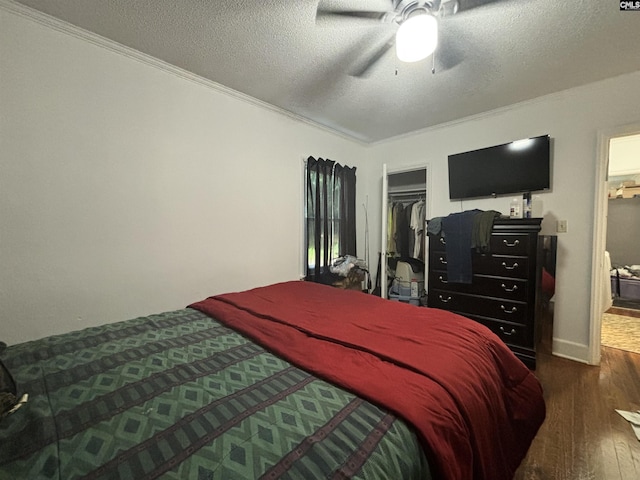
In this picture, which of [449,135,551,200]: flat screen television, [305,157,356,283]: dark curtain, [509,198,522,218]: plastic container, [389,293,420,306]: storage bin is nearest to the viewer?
[449,135,551,200]: flat screen television

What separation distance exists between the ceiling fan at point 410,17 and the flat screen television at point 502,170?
167 centimetres

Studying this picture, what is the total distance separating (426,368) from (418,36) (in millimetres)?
1548

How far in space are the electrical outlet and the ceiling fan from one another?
207cm

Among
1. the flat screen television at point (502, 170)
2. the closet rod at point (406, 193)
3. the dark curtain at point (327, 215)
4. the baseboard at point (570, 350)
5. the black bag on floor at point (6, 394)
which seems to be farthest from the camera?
the closet rod at point (406, 193)

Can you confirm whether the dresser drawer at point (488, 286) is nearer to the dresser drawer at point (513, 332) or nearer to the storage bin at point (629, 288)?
the dresser drawer at point (513, 332)

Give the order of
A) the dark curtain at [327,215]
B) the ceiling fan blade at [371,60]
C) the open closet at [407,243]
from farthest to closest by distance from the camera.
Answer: the open closet at [407,243] < the dark curtain at [327,215] < the ceiling fan blade at [371,60]

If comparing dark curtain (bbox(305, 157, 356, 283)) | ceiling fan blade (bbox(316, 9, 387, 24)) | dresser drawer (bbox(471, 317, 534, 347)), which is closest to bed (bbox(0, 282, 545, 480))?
dresser drawer (bbox(471, 317, 534, 347))

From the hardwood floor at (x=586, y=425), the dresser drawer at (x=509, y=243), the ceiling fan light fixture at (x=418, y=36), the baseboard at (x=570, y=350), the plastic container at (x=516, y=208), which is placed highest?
the ceiling fan light fixture at (x=418, y=36)

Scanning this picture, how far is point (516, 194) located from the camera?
106 inches

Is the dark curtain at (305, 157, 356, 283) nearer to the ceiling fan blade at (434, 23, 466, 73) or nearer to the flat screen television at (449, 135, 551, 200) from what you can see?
the flat screen television at (449, 135, 551, 200)

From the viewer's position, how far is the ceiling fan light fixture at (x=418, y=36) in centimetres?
134

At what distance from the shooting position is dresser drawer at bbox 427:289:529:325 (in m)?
2.30

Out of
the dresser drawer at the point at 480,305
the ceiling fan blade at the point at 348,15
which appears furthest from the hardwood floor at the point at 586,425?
the ceiling fan blade at the point at 348,15

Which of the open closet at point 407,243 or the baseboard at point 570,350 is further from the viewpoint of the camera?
the open closet at point 407,243
